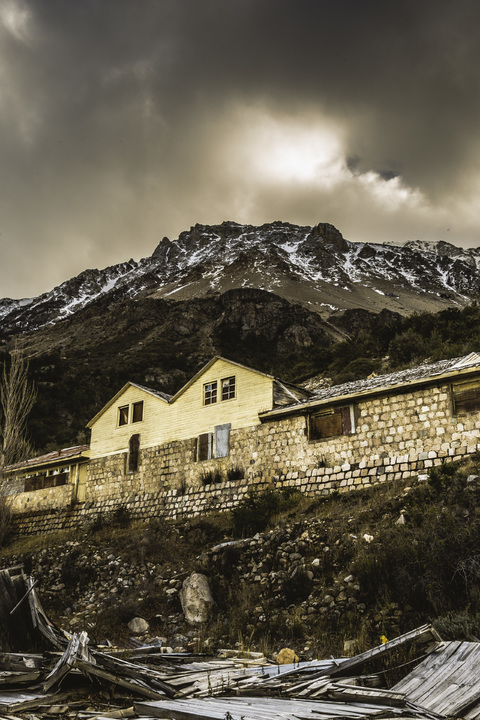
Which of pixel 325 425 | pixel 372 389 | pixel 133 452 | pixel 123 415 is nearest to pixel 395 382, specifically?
pixel 372 389

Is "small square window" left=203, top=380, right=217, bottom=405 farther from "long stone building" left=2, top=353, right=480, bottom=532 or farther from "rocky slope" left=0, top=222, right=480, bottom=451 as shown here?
"rocky slope" left=0, top=222, right=480, bottom=451

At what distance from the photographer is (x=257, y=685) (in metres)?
7.04

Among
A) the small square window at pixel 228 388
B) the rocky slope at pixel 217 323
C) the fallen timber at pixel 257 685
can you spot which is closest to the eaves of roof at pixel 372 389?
the small square window at pixel 228 388

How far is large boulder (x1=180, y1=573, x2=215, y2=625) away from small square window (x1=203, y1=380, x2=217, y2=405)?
1031cm

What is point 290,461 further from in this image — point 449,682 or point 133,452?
point 449,682

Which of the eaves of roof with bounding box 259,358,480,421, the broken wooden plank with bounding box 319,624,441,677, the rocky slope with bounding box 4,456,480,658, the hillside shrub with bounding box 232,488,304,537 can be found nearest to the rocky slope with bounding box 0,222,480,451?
the eaves of roof with bounding box 259,358,480,421

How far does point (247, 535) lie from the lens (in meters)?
18.0

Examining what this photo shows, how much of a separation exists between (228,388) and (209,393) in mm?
1175

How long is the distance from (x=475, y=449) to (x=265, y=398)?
874cm

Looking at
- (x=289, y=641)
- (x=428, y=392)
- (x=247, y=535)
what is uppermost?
(x=428, y=392)

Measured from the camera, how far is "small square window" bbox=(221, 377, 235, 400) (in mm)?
24188

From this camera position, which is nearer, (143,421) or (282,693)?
(282,693)

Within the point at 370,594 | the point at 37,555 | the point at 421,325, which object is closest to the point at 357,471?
the point at 370,594

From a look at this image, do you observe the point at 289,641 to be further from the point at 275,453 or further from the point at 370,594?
the point at 275,453
